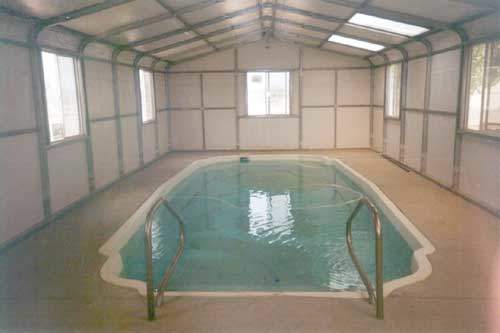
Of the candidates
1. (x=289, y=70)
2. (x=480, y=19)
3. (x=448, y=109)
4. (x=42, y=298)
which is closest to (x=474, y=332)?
(x=42, y=298)

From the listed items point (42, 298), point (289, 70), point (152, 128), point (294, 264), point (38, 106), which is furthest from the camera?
point (289, 70)

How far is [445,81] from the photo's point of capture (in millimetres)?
6930

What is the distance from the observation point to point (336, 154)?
36.7ft

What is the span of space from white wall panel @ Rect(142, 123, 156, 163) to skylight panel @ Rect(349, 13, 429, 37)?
210 inches

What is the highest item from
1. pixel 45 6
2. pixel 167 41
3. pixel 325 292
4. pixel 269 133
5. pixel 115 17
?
pixel 167 41

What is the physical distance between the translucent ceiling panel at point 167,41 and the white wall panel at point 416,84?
4699 mm

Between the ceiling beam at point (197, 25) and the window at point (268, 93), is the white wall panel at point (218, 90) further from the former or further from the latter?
the ceiling beam at point (197, 25)

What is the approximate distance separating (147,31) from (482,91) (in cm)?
547

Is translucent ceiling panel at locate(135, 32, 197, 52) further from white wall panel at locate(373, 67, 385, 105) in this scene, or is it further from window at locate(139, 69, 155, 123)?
white wall panel at locate(373, 67, 385, 105)

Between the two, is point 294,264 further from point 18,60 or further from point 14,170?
point 18,60

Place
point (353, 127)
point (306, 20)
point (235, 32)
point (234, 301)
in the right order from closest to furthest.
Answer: point (234, 301), point (306, 20), point (235, 32), point (353, 127)

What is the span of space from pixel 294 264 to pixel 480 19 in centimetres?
412

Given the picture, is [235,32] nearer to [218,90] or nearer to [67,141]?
[218,90]

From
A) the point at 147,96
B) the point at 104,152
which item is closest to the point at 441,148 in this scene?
the point at 104,152
